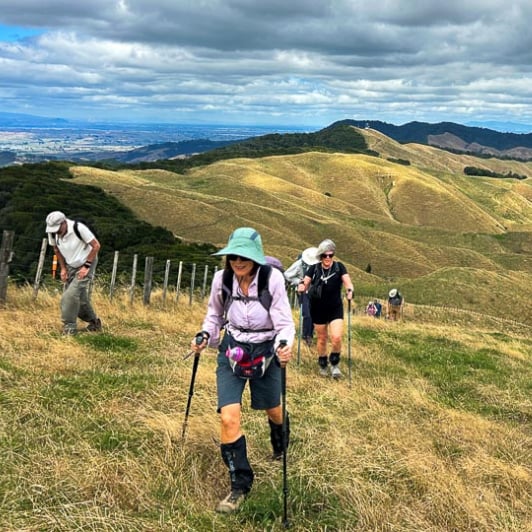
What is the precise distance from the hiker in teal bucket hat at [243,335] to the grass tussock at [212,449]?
1.27ft

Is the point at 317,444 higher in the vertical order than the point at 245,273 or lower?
lower

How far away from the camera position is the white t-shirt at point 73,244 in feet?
27.7

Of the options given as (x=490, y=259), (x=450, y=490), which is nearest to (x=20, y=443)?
(x=450, y=490)

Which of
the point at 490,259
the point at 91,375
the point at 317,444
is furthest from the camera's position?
the point at 490,259

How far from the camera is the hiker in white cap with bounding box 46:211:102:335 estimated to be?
844cm

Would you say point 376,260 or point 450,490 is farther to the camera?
point 376,260

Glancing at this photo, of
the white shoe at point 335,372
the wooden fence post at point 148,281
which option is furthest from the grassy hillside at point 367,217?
the white shoe at point 335,372

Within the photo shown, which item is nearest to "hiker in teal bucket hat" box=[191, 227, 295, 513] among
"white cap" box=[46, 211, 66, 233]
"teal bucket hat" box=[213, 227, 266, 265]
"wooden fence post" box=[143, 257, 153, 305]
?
"teal bucket hat" box=[213, 227, 266, 265]

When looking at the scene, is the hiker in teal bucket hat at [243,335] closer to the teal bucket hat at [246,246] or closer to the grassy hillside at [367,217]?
the teal bucket hat at [246,246]

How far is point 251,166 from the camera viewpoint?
421ft

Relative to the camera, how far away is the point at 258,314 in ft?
14.4

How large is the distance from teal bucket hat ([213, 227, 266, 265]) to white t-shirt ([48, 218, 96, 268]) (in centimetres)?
488

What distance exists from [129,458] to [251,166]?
126m

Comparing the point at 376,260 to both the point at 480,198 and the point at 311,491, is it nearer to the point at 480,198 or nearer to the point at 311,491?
the point at 311,491
